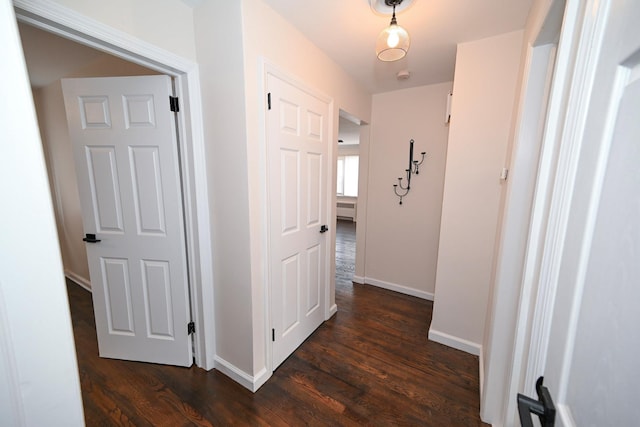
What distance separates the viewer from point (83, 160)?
5.20 feet

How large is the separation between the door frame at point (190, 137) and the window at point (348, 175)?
20.6 ft

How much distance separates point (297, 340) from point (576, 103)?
2.13m

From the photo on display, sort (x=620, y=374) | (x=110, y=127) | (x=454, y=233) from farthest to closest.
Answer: (x=454, y=233) < (x=110, y=127) < (x=620, y=374)

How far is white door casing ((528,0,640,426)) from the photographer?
348mm

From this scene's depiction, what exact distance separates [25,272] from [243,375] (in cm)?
150

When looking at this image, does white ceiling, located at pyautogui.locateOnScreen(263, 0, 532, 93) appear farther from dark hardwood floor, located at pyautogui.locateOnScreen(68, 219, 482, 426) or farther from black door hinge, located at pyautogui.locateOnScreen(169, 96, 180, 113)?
dark hardwood floor, located at pyautogui.locateOnScreen(68, 219, 482, 426)

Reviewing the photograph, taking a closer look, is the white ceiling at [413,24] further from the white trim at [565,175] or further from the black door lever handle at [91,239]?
the black door lever handle at [91,239]

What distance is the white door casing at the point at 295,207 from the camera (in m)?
1.61

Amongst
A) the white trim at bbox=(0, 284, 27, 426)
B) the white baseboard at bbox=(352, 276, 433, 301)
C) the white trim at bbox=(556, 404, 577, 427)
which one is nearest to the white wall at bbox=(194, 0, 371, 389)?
the white trim at bbox=(0, 284, 27, 426)

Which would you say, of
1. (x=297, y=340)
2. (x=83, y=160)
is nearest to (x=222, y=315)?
(x=297, y=340)

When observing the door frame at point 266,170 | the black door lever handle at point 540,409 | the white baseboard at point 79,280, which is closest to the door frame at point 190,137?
the door frame at point 266,170

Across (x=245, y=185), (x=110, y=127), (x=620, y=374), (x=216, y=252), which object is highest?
(x=110, y=127)

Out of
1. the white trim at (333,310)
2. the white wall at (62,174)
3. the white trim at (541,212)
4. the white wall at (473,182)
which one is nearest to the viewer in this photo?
the white trim at (541,212)

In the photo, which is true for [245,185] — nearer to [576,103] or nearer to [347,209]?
[576,103]
